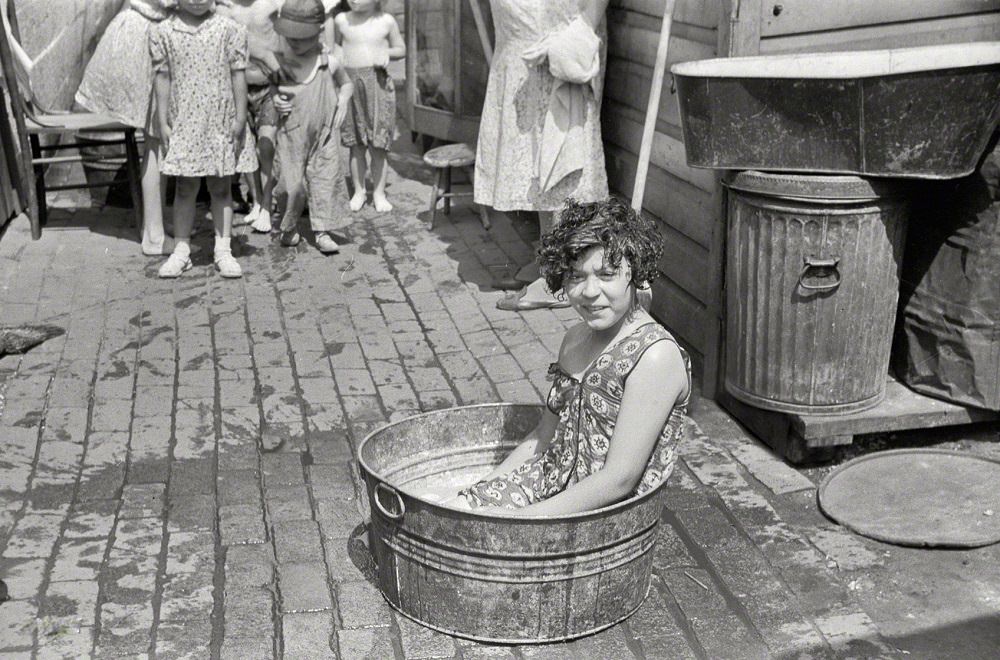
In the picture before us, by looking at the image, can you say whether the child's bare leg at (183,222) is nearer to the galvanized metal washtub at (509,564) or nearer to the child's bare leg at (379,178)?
the child's bare leg at (379,178)

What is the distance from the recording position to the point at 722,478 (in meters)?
4.97

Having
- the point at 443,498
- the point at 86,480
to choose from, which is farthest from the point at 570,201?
the point at 86,480

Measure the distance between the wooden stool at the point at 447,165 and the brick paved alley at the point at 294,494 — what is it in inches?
41.2

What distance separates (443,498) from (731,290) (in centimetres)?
168

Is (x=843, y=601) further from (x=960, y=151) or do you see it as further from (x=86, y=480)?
(x=86, y=480)

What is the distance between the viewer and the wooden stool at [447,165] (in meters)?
8.62

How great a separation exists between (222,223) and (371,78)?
5.73 ft

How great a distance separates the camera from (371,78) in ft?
29.2

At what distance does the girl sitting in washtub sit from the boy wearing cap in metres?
4.32

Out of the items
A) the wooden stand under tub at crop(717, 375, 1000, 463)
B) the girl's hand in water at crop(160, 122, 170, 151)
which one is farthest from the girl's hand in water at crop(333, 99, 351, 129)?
the wooden stand under tub at crop(717, 375, 1000, 463)

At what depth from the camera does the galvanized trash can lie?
4.77m

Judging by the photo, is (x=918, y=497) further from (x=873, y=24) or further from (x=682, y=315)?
(x=873, y=24)

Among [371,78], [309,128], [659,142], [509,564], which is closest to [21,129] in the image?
[309,128]

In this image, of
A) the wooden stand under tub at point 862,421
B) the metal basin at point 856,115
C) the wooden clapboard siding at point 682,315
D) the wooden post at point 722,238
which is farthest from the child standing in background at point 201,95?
the wooden stand under tub at point 862,421
